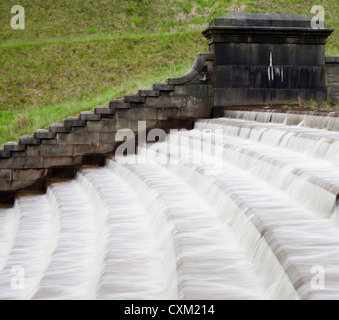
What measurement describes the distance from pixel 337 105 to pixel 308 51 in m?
1.46

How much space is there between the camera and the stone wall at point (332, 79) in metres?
13.8

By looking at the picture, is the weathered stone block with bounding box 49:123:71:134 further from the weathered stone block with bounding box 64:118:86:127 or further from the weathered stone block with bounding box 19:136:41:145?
the weathered stone block with bounding box 19:136:41:145

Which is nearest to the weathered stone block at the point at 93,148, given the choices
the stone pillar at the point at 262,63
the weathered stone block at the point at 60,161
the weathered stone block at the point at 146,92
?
the weathered stone block at the point at 60,161

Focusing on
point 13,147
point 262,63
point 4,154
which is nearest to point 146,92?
point 262,63

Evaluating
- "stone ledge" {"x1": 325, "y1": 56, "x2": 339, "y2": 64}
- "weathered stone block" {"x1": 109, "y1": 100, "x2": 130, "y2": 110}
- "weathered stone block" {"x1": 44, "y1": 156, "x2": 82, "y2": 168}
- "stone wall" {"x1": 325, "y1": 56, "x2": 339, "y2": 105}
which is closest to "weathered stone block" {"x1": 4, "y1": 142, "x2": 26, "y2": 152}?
"weathered stone block" {"x1": 44, "y1": 156, "x2": 82, "y2": 168}

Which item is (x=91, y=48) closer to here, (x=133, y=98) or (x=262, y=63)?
(x=133, y=98)

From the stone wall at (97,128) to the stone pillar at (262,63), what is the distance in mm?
400

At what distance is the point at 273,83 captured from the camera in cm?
1355

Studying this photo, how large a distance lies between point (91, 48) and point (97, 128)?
1251 centimetres

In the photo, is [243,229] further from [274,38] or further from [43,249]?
[274,38]

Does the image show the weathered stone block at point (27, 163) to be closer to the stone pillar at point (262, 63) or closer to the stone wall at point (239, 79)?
the stone wall at point (239, 79)

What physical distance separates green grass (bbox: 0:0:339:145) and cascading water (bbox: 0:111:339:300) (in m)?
5.87

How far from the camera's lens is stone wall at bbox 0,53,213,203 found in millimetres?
12461
